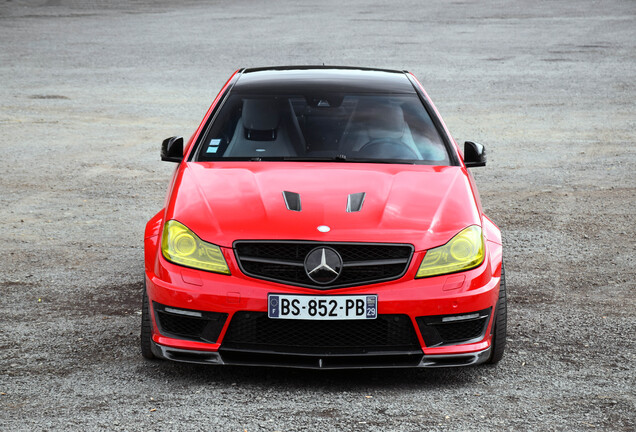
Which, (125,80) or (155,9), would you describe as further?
(155,9)

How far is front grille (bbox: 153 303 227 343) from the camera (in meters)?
4.48

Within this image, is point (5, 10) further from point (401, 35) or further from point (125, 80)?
point (125, 80)

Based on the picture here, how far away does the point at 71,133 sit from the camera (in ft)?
43.2

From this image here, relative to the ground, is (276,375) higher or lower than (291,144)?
lower

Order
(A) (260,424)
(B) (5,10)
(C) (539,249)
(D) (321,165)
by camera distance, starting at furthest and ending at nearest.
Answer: (B) (5,10) → (C) (539,249) → (D) (321,165) → (A) (260,424)

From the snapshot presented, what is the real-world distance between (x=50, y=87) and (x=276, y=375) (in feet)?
45.8

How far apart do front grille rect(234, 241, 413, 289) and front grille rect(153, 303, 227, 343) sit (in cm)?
28

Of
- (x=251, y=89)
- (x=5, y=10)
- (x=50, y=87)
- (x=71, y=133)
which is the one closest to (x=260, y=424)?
(x=251, y=89)

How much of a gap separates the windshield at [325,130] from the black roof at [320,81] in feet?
0.23

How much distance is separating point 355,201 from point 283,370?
3.13ft

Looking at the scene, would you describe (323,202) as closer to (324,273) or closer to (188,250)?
(324,273)

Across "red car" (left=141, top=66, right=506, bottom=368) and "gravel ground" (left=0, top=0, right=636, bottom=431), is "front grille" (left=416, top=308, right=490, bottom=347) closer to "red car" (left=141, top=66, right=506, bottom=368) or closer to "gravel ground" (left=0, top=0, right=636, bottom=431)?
"red car" (left=141, top=66, right=506, bottom=368)

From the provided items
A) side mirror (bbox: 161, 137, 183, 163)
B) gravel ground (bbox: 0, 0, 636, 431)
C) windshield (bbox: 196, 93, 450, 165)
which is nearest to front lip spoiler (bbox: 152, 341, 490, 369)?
gravel ground (bbox: 0, 0, 636, 431)

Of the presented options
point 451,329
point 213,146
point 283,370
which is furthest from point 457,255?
point 213,146
